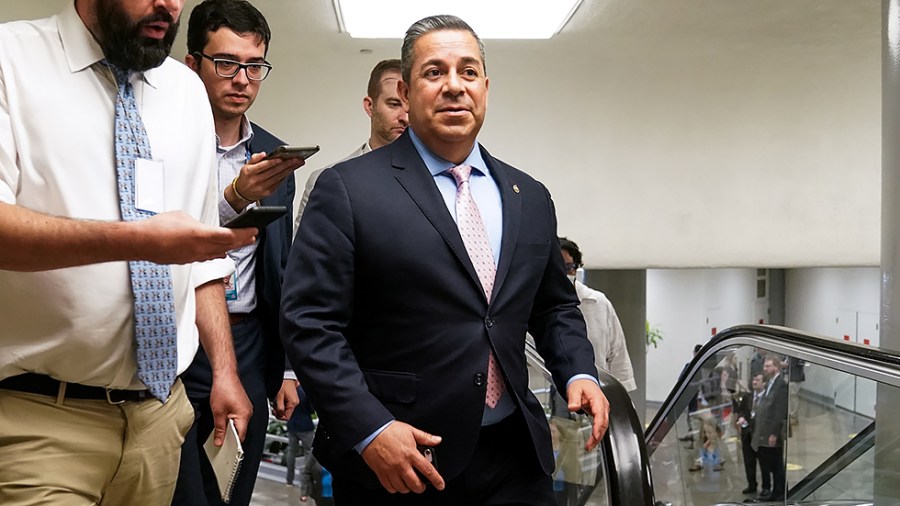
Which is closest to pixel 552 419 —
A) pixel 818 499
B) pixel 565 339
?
pixel 818 499

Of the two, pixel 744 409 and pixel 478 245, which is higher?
pixel 478 245

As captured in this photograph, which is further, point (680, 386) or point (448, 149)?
point (680, 386)

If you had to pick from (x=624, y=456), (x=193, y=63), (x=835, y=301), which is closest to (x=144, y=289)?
(x=193, y=63)

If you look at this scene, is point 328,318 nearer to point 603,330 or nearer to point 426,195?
point 426,195

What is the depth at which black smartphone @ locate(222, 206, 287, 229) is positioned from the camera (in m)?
1.46

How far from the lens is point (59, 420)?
5.61 ft

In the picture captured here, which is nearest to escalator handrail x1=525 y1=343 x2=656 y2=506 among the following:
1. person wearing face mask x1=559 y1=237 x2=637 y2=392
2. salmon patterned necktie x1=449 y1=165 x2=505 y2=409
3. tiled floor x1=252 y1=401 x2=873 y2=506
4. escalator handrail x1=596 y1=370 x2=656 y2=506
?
escalator handrail x1=596 y1=370 x2=656 y2=506

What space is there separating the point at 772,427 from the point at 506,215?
8.44 feet

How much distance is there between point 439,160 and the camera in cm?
214

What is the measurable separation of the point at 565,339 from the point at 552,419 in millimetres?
1638

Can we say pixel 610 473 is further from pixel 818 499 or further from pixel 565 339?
pixel 818 499

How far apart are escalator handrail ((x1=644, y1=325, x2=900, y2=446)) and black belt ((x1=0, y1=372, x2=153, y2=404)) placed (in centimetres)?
222

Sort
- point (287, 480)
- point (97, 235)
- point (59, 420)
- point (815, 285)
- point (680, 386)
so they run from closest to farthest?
point (97, 235), point (59, 420), point (680, 386), point (287, 480), point (815, 285)

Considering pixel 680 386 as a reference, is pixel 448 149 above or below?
above
